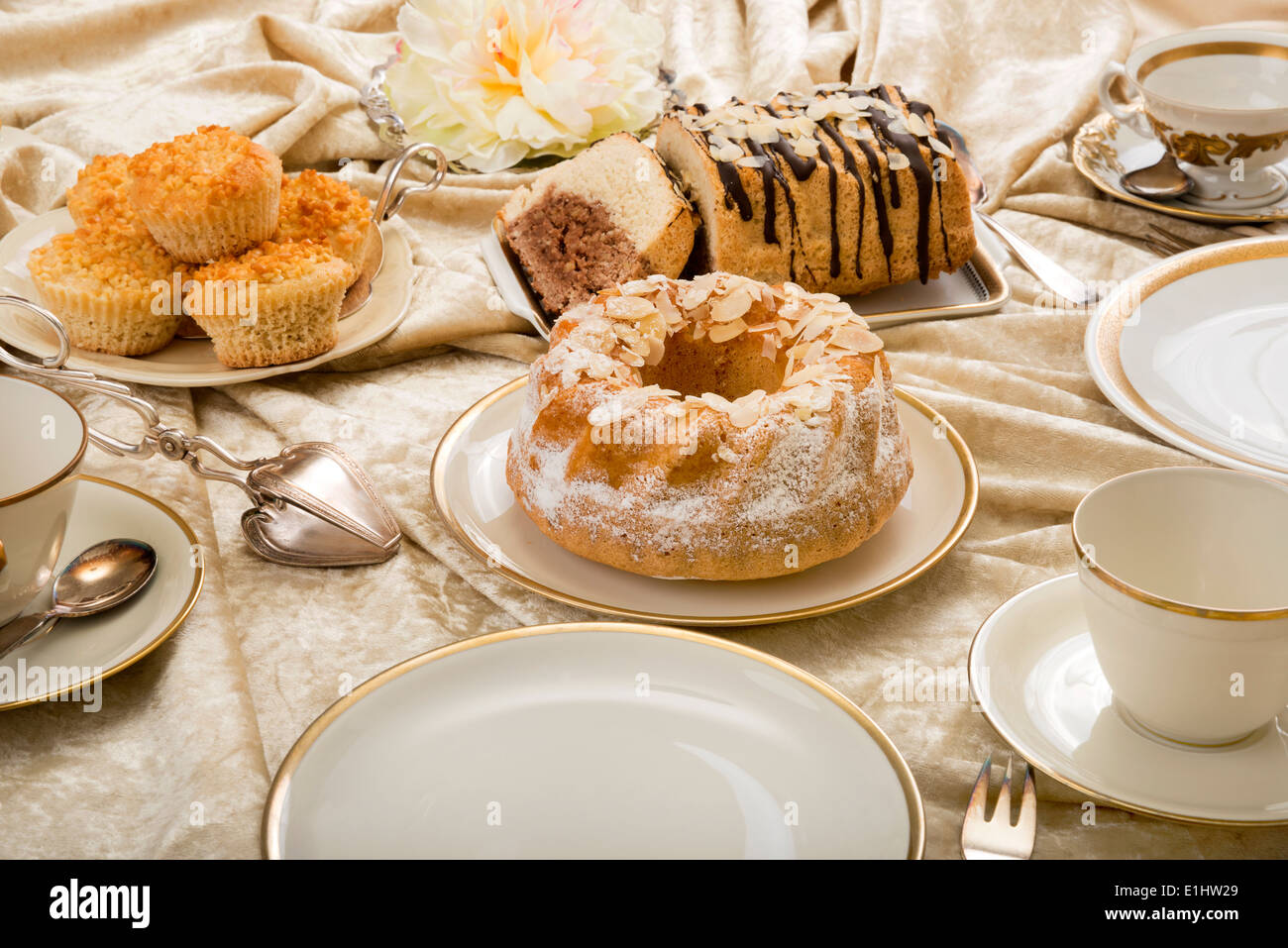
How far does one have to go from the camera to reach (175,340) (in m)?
1.44

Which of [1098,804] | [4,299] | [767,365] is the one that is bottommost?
[1098,804]

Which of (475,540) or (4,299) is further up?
(4,299)

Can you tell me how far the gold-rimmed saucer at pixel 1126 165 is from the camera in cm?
165

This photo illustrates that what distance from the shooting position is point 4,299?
1.08m

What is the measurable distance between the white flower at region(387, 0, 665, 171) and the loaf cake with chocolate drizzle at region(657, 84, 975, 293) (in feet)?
1.04

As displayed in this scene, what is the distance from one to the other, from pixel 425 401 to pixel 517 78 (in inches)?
28.5

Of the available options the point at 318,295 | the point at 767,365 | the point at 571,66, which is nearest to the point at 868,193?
the point at 767,365

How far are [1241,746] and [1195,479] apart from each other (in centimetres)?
18

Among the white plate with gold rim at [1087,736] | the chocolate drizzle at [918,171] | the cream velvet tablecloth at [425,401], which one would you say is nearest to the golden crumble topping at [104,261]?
the cream velvet tablecloth at [425,401]

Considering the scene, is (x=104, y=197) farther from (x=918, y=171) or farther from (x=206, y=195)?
(x=918, y=171)

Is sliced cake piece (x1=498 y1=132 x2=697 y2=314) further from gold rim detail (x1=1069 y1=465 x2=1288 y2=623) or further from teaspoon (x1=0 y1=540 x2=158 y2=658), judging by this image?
gold rim detail (x1=1069 y1=465 x2=1288 y2=623)

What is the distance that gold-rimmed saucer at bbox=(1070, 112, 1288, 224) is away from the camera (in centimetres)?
165

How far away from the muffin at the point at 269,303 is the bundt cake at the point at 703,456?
0.37 metres
